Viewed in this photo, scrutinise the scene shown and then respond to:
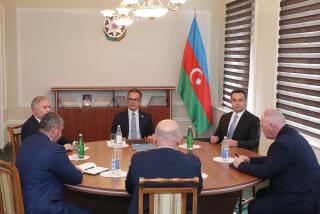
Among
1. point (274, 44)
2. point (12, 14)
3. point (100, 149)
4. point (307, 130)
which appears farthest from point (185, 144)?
point (12, 14)

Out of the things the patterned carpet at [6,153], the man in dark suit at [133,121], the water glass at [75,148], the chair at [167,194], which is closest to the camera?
the chair at [167,194]

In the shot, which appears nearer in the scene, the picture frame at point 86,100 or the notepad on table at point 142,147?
the notepad on table at point 142,147

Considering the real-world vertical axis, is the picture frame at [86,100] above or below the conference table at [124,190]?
above

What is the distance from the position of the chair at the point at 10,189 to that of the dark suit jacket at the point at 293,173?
1678mm

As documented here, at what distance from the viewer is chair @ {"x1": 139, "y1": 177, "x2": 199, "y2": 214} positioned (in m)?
2.45

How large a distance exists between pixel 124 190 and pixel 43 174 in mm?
561

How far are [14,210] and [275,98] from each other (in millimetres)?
3293

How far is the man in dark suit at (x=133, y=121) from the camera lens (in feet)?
16.6

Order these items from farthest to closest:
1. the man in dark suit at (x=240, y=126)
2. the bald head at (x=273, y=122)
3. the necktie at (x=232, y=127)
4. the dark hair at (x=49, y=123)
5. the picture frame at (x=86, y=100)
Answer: the picture frame at (x=86, y=100), the necktie at (x=232, y=127), the man in dark suit at (x=240, y=126), the bald head at (x=273, y=122), the dark hair at (x=49, y=123)

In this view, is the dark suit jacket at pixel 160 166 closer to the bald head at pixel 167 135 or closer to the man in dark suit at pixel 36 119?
the bald head at pixel 167 135

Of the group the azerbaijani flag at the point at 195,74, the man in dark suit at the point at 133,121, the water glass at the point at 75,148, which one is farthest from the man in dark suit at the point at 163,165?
the azerbaijani flag at the point at 195,74

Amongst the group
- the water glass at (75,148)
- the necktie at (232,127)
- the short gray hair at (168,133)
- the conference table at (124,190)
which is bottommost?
the conference table at (124,190)

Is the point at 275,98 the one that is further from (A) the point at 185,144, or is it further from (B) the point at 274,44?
(A) the point at 185,144

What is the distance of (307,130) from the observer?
450cm
